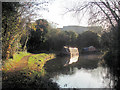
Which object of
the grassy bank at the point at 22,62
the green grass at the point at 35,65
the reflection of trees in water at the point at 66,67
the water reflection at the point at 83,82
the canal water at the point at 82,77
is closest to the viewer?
the water reflection at the point at 83,82

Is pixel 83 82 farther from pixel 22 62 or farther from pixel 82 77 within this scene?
pixel 22 62

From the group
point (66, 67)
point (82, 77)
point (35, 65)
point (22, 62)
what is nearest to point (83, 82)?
point (82, 77)

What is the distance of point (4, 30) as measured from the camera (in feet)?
21.4

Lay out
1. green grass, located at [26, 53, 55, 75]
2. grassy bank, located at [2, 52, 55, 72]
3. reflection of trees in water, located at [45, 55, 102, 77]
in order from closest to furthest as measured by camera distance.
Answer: grassy bank, located at [2, 52, 55, 72], green grass, located at [26, 53, 55, 75], reflection of trees in water, located at [45, 55, 102, 77]

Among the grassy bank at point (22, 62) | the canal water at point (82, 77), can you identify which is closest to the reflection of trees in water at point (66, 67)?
the canal water at point (82, 77)

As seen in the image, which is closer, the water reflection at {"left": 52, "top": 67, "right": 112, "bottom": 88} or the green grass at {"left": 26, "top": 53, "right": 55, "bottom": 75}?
the water reflection at {"left": 52, "top": 67, "right": 112, "bottom": 88}

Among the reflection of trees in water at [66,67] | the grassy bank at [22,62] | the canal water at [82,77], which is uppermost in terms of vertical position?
the grassy bank at [22,62]

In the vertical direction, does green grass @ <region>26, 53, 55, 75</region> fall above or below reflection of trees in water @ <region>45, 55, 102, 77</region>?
above

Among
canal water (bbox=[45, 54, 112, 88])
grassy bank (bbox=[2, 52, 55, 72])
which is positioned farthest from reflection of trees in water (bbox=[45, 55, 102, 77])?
grassy bank (bbox=[2, 52, 55, 72])

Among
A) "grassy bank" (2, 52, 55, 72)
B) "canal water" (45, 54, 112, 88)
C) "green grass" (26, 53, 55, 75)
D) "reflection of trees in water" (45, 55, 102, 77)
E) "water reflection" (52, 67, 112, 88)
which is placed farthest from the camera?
"reflection of trees in water" (45, 55, 102, 77)

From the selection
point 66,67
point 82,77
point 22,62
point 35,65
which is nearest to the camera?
point 82,77

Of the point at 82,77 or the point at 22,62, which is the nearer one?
the point at 82,77

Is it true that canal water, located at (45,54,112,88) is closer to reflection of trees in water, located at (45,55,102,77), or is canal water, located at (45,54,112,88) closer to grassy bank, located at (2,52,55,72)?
reflection of trees in water, located at (45,55,102,77)

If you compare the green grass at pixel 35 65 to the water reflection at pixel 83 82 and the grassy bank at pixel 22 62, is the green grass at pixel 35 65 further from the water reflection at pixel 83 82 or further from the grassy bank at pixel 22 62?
the water reflection at pixel 83 82
